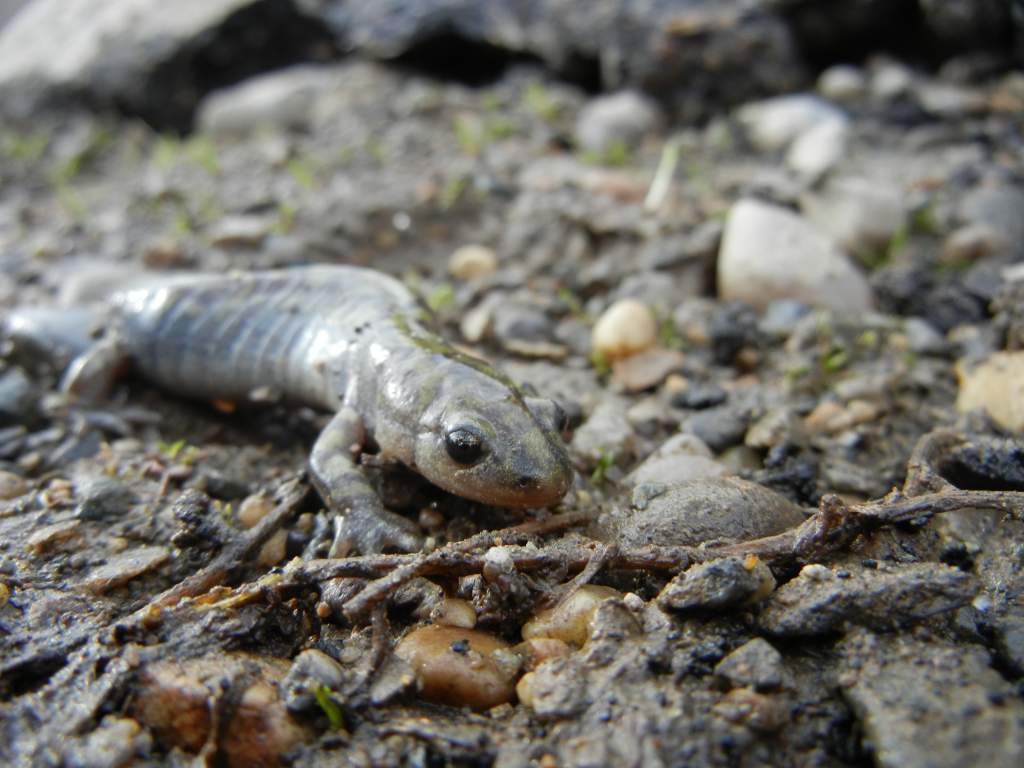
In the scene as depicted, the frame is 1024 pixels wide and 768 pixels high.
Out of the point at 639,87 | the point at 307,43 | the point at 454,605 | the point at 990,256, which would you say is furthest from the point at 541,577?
the point at 307,43

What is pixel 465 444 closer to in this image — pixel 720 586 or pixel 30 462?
pixel 720 586

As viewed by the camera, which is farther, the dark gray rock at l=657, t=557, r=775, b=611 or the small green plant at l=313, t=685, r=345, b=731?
the dark gray rock at l=657, t=557, r=775, b=611

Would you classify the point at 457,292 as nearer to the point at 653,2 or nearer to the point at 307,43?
the point at 653,2

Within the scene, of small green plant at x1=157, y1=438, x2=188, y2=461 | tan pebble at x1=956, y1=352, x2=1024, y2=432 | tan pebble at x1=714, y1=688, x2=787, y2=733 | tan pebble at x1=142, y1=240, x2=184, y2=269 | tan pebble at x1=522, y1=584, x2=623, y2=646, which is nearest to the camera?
tan pebble at x1=714, y1=688, x2=787, y2=733

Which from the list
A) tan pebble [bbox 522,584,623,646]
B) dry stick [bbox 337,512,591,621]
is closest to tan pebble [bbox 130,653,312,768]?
dry stick [bbox 337,512,591,621]

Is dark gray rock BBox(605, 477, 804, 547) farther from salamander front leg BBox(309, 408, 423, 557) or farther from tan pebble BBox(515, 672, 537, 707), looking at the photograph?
salamander front leg BBox(309, 408, 423, 557)
